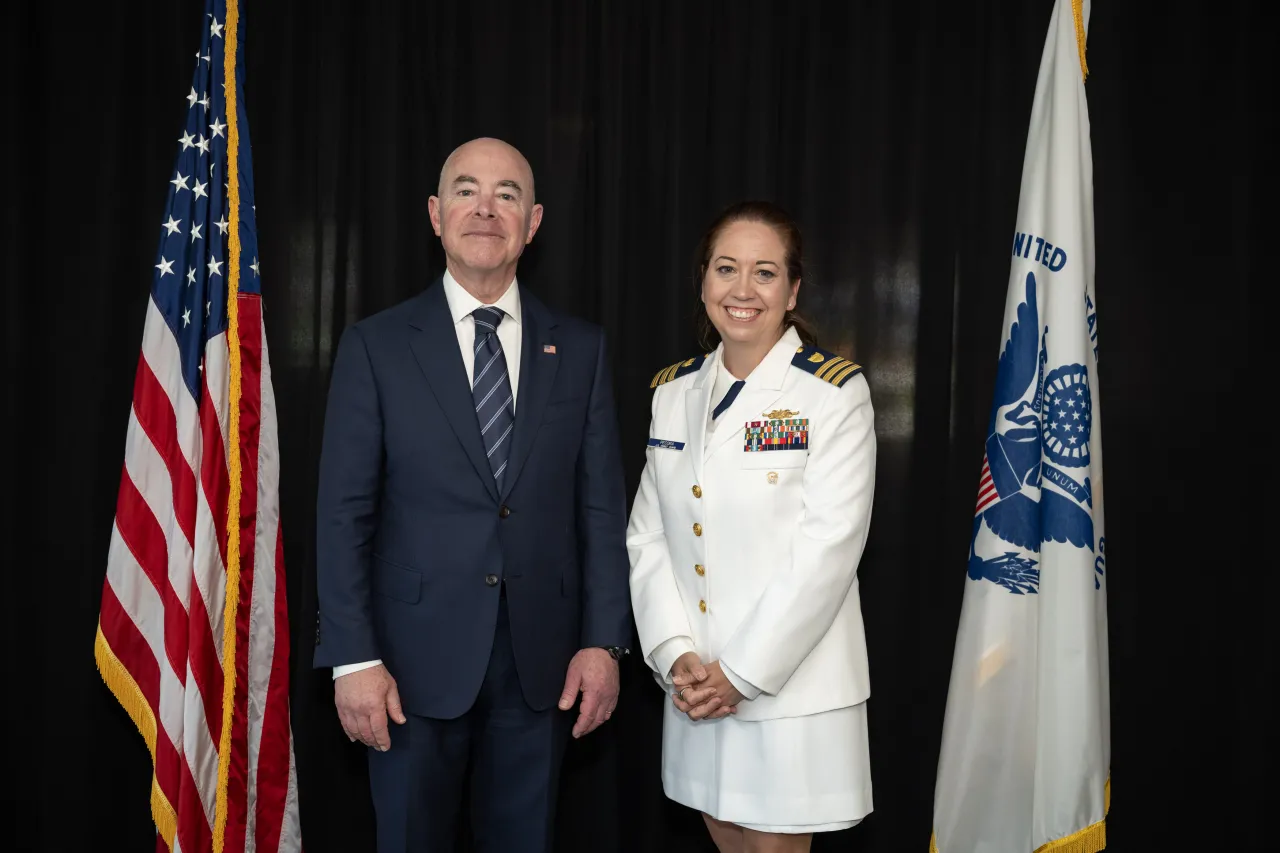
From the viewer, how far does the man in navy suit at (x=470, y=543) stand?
1.93 metres

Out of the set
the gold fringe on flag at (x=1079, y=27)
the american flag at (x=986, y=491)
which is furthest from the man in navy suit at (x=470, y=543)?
the gold fringe on flag at (x=1079, y=27)

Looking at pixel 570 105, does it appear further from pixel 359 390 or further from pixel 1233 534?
pixel 1233 534

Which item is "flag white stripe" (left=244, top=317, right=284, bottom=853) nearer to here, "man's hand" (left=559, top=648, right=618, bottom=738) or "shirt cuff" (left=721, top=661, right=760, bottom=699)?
"man's hand" (left=559, top=648, right=618, bottom=738)

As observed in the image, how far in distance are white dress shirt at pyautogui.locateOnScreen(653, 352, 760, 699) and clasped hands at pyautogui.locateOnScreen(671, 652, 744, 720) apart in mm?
14

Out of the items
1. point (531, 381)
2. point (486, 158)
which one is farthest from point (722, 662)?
point (486, 158)

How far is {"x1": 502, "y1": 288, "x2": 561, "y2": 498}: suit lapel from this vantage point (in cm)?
197

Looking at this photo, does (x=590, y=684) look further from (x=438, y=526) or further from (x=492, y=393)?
(x=492, y=393)

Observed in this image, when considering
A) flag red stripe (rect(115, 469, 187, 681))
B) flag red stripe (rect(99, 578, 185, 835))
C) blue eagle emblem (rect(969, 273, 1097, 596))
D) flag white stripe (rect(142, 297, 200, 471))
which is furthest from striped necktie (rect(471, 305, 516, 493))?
blue eagle emblem (rect(969, 273, 1097, 596))

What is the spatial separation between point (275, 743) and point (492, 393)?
3.82 ft

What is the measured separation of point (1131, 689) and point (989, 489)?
858 mm

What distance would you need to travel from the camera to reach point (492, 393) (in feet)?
6.63

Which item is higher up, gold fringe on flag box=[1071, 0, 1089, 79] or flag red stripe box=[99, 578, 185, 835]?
gold fringe on flag box=[1071, 0, 1089, 79]

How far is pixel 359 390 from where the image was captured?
1961 mm

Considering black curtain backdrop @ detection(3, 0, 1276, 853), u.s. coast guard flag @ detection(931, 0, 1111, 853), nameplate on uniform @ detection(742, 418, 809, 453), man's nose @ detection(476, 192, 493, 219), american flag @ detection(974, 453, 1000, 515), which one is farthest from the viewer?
black curtain backdrop @ detection(3, 0, 1276, 853)
